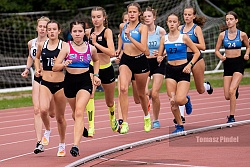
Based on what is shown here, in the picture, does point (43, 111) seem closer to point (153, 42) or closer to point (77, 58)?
point (77, 58)

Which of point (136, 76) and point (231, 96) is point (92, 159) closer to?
point (136, 76)

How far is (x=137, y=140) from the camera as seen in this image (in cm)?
1305

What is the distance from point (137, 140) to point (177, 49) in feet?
5.50

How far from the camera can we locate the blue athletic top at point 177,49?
13.2 m

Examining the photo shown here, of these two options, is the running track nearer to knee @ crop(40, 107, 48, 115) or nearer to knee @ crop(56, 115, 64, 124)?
knee @ crop(56, 115, 64, 124)

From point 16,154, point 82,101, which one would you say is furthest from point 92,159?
point 16,154

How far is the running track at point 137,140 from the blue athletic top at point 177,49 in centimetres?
136

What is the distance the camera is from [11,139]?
46.7ft

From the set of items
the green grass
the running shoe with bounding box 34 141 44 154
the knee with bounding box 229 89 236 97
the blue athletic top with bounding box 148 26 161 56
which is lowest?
the green grass

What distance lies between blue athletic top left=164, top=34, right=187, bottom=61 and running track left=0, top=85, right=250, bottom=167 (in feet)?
4.47

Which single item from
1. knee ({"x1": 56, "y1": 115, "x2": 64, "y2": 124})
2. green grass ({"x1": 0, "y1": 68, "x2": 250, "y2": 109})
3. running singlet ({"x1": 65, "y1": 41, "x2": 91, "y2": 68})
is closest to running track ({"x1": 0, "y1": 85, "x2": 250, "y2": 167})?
knee ({"x1": 56, "y1": 115, "x2": 64, "y2": 124})

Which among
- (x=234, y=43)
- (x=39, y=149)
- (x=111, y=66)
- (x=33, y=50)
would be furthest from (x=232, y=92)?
(x=39, y=149)

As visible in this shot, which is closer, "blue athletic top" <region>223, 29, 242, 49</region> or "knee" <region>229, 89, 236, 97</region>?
"knee" <region>229, 89, 236, 97</region>

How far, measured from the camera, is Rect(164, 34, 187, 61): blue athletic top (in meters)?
13.2
